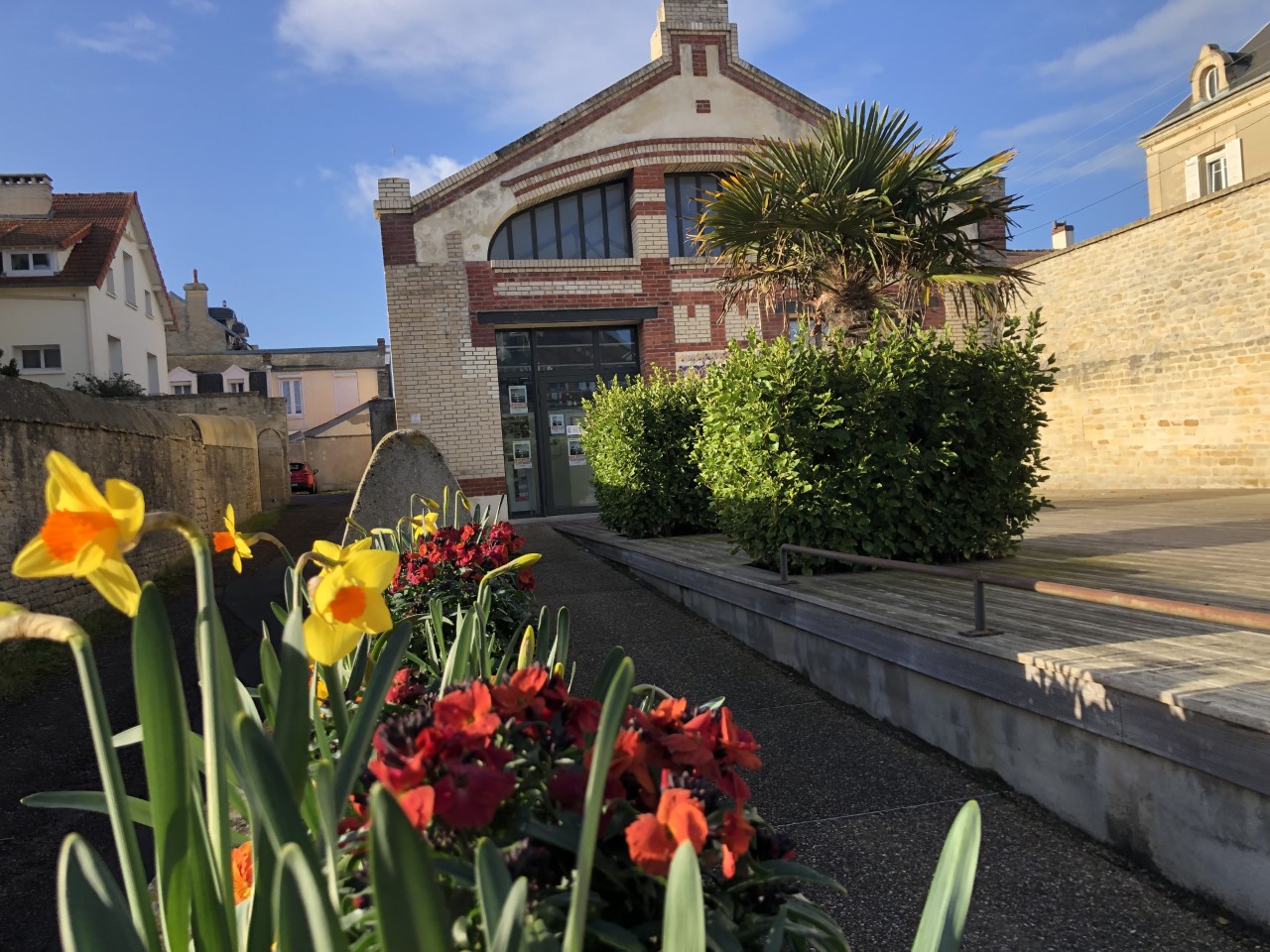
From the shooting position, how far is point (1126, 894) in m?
2.67

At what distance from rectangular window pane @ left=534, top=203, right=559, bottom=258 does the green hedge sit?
6.30 metres

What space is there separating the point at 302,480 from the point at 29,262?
12622 mm

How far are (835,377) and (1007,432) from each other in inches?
52.4

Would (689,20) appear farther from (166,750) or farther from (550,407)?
(166,750)

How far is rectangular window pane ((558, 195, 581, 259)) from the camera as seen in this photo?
16.3 meters

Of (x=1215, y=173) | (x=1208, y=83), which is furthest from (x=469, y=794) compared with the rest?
(x=1208, y=83)

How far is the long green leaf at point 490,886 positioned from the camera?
0.86m

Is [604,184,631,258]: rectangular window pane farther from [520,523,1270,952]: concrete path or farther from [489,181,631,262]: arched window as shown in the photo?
[520,523,1270,952]: concrete path

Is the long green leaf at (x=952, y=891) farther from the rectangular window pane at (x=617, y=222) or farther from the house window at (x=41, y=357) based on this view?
the house window at (x=41, y=357)

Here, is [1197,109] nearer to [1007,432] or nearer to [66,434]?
[1007,432]

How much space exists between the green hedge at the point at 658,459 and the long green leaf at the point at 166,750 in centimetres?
902

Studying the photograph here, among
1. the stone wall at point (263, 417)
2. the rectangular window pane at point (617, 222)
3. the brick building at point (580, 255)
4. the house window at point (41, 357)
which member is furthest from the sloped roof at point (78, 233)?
the rectangular window pane at point (617, 222)

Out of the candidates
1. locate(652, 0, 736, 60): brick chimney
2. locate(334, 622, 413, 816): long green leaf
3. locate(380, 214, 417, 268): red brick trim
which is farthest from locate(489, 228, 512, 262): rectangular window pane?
locate(334, 622, 413, 816): long green leaf

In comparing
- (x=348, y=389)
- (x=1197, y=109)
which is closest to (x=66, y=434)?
(x=1197, y=109)
